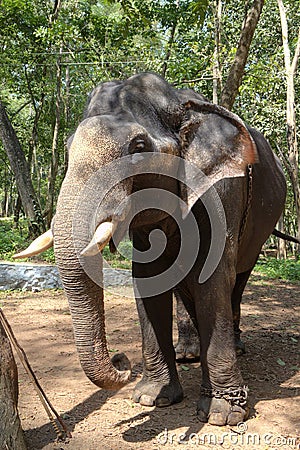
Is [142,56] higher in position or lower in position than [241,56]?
higher

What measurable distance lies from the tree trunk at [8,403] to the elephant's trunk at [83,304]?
50 centimetres

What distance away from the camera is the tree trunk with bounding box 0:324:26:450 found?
294 centimetres

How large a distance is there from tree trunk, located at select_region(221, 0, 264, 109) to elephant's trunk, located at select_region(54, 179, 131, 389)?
449cm

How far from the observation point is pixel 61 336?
21.5 ft

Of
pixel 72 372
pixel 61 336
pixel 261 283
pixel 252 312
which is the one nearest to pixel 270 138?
pixel 261 283

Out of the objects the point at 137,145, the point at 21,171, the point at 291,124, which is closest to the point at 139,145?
the point at 137,145

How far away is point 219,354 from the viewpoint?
3.88 meters

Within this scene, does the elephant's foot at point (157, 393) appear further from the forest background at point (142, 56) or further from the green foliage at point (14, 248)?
the green foliage at point (14, 248)

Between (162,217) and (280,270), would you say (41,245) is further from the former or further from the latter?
(280,270)

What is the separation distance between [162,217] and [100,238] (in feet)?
3.01

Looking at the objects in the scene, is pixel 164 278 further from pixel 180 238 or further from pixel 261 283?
pixel 261 283

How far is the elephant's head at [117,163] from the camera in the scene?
2857 mm

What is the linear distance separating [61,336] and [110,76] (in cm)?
1007

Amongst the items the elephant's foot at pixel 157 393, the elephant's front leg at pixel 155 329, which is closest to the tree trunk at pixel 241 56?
the elephant's front leg at pixel 155 329
